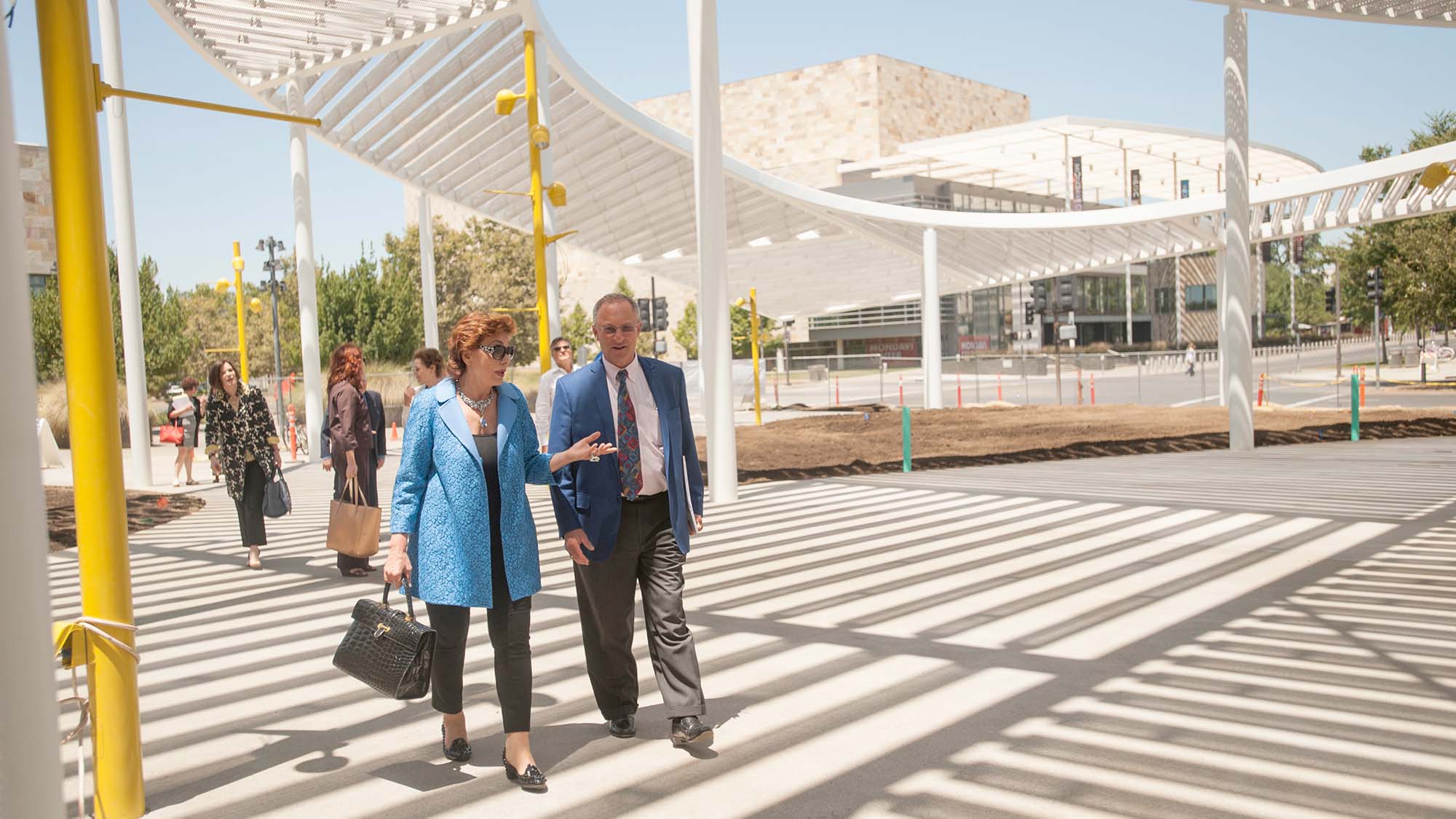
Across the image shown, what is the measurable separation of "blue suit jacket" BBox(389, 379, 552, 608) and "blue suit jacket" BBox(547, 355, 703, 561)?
0.25 meters

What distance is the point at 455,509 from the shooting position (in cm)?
399

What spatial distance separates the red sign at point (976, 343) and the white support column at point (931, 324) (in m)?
45.1

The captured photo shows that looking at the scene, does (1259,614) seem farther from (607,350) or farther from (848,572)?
(607,350)

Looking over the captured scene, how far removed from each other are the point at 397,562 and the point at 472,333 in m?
0.83

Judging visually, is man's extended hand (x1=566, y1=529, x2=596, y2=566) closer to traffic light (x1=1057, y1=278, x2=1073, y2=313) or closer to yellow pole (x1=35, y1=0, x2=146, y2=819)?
yellow pole (x1=35, y1=0, x2=146, y2=819)

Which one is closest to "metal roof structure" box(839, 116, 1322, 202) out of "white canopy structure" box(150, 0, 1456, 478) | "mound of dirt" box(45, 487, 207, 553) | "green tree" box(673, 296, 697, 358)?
"green tree" box(673, 296, 697, 358)

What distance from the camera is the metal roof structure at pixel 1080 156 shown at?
2277 inches

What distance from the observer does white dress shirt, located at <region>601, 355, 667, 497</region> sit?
176 inches

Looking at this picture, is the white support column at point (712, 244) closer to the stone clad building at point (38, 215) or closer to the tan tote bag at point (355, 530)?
the tan tote bag at point (355, 530)

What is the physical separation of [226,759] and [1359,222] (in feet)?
82.8

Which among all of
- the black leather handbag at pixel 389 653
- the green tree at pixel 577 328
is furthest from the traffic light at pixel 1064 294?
the green tree at pixel 577 328

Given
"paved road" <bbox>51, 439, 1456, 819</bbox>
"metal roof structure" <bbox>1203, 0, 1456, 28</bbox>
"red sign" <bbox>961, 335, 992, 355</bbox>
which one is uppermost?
"metal roof structure" <bbox>1203, 0, 1456, 28</bbox>

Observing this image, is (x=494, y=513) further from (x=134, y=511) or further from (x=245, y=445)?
(x=134, y=511)

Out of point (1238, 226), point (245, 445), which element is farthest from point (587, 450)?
point (1238, 226)
